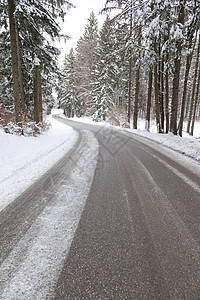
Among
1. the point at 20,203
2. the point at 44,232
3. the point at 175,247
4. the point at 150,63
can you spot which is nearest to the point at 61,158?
the point at 20,203

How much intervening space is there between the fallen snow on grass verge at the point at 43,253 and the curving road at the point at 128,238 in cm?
6

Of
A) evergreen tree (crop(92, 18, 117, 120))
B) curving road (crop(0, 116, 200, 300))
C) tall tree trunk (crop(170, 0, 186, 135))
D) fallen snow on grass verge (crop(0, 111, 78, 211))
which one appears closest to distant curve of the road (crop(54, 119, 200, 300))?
curving road (crop(0, 116, 200, 300))

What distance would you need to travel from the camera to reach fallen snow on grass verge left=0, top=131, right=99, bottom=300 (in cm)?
120

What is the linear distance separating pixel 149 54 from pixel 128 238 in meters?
10.9

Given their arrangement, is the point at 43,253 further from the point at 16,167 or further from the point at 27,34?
the point at 27,34

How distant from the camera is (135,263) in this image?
4.76ft

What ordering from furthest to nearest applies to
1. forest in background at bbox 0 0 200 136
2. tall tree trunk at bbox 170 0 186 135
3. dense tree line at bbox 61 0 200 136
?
tall tree trunk at bbox 170 0 186 135, dense tree line at bbox 61 0 200 136, forest in background at bbox 0 0 200 136

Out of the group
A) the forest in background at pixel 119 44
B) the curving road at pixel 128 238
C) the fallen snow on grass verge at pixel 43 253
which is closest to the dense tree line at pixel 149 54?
the forest in background at pixel 119 44

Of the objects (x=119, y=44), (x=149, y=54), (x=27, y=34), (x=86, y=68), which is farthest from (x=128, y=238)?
(x=86, y=68)

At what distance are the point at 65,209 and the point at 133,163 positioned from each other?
2.73 metres

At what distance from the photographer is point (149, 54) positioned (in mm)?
9617

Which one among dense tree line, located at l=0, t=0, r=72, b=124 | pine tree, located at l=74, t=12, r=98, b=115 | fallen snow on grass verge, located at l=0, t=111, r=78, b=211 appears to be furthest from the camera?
pine tree, located at l=74, t=12, r=98, b=115

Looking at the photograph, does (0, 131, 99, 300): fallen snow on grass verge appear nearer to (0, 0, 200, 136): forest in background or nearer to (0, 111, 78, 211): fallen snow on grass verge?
(0, 111, 78, 211): fallen snow on grass verge

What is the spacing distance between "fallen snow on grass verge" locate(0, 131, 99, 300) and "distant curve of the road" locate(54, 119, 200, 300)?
0.10m
